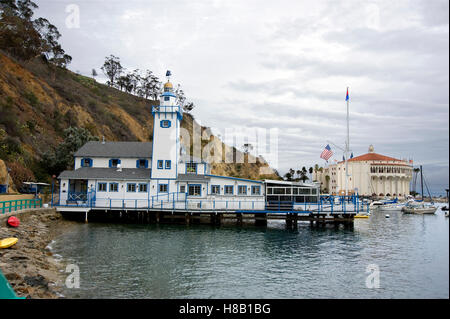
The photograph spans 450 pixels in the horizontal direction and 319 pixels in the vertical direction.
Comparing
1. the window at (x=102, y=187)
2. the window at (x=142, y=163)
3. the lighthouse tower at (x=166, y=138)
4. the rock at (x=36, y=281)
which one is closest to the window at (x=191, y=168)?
the lighthouse tower at (x=166, y=138)

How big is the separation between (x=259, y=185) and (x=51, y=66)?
67373mm

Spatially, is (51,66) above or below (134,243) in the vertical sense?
above

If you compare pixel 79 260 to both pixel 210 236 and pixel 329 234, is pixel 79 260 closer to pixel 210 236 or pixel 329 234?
pixel 210 236

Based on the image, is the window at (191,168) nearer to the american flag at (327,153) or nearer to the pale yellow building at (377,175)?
the american flag at (327,153)

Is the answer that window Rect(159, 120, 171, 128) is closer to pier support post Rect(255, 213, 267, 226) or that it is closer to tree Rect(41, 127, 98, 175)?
pier support post Rect(255, 213, 267, 226)

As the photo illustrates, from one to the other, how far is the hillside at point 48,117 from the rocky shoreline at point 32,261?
35.0ft

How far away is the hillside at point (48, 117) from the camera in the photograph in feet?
138

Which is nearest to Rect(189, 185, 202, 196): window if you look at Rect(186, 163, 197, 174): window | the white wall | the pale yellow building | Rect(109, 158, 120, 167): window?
Rect(186, 163, 197, 174): window

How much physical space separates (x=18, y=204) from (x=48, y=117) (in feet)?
105

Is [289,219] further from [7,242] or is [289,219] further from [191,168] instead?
[7,242]
